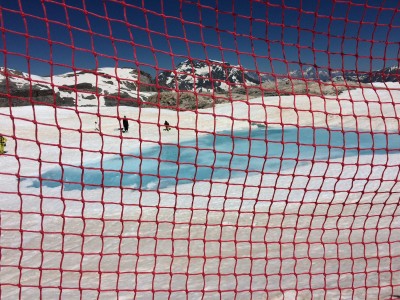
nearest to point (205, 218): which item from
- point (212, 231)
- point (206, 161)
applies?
point (212, 231)

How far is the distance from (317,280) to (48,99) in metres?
38.9

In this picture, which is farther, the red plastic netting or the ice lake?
the ice lake

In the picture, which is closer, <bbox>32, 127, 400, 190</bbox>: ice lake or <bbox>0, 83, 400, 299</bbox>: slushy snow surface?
<bbox>0, 83, 400, 299</bbox>: slushy snow surface

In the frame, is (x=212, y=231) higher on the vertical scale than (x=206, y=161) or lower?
lower

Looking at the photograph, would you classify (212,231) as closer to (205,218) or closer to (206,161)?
(205,218)

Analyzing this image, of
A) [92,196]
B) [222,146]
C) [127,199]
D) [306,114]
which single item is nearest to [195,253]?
[127,199]

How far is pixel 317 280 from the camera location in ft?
11.4

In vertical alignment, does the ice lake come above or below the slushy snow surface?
above

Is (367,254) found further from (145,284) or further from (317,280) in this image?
(145,284)

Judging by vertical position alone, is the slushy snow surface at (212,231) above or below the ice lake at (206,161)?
below

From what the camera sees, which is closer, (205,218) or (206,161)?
(205,218)

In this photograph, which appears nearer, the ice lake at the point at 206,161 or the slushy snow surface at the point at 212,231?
the slushy snow surface at the point at 212,231

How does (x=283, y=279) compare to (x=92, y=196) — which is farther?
(x=92, y=196)

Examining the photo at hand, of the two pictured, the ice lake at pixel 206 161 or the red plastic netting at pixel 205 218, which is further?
the ice lake at pixel 206 161
